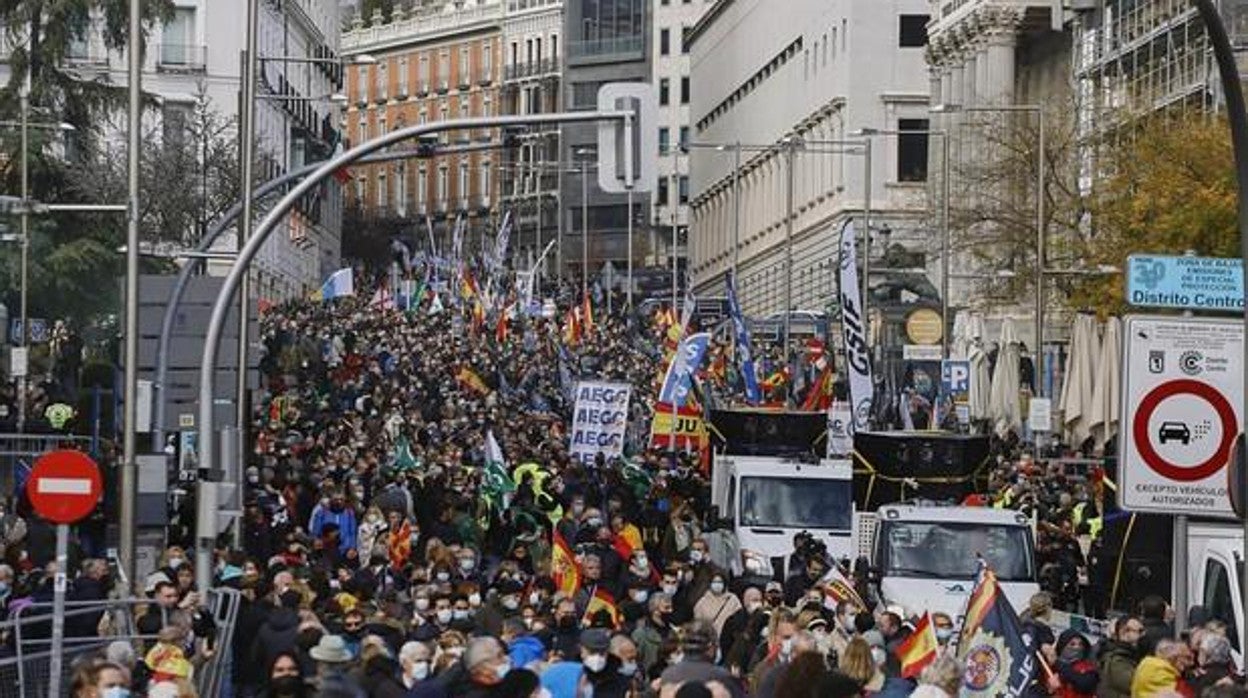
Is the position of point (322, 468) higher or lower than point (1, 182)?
lower

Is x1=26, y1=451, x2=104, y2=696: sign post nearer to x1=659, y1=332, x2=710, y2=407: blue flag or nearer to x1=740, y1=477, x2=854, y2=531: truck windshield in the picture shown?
x1=740, y1=477, x2=854, y2=531: truck windshield

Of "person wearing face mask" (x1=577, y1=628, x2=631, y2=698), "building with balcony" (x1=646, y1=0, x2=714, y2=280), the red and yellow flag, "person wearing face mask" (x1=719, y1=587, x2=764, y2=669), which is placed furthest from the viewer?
"building with balcony" (x1=646, y1=0, x2=714, y2=280)

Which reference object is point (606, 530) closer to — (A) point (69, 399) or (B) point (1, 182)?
(A) point (69, 399)

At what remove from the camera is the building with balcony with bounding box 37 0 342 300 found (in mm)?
84375

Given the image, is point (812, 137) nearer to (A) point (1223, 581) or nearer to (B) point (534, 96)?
(B) point (534, 96)

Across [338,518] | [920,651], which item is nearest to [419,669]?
[920,651]

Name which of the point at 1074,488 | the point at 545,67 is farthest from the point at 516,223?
the point at 1074,488

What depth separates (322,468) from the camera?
47438 millimetres

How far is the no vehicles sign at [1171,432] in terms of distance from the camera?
55.9 ft

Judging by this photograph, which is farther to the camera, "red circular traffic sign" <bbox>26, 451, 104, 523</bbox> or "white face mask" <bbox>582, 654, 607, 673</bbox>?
"red circular traffic sign" <bbox>26, 451, 104, 523</bbox>

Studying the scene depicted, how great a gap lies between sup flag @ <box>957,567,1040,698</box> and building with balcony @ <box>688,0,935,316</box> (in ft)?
192

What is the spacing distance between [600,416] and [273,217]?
68.0 feet

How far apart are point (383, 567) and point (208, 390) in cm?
374

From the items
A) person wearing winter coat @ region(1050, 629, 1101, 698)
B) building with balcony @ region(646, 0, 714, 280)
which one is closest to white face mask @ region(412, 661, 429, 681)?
person wearing winter coat @ region(1050, 629, 1101, 698)
